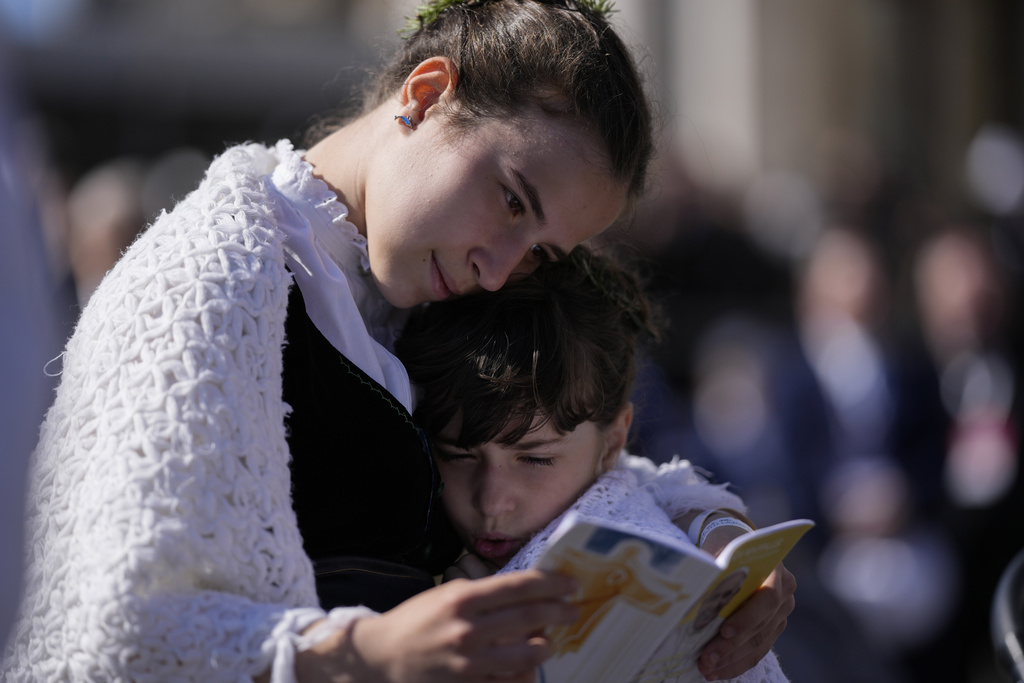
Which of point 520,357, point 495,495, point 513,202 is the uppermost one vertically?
point 513,202

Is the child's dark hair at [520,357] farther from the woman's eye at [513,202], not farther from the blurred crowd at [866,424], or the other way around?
the blurred crowd at [866,424]

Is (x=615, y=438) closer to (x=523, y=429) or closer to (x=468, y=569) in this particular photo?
(x=523, y=429)

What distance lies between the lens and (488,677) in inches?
42.4

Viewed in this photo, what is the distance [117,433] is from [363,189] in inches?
27.0

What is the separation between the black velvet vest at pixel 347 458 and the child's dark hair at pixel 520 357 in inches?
6.9

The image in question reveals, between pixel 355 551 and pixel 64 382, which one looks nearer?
pixel 64 382

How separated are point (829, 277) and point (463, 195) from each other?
11.0 ft

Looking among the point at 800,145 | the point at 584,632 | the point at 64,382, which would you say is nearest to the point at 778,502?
the point at 584,632

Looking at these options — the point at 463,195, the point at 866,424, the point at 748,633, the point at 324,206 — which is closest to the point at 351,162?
the point at 324,206

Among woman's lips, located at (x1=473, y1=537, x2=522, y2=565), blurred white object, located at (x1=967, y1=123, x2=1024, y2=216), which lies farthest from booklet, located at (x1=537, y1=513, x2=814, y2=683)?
blurred white object, located at (x1=967, y1=123, x2=1024, y2=216)

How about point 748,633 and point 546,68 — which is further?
point 546,68

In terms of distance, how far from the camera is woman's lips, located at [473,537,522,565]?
5.75 feet

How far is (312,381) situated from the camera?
4.80ft

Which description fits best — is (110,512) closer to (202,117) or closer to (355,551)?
(355,551)
